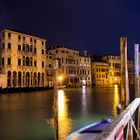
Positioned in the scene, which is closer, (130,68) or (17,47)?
(17,47)

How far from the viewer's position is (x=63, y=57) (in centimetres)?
6888

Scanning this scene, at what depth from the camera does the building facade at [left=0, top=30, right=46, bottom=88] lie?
48.1 metres

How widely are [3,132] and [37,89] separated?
39.4 meters

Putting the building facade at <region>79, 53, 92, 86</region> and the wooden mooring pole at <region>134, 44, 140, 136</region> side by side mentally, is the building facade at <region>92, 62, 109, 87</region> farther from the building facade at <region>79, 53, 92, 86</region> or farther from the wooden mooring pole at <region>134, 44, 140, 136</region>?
the wooden mooring pole at <region>134, 44, 140, 136</region>

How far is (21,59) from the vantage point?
169ft

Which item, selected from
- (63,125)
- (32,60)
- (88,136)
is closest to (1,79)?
(32,60)

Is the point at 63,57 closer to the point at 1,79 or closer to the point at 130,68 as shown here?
the point at 1,79

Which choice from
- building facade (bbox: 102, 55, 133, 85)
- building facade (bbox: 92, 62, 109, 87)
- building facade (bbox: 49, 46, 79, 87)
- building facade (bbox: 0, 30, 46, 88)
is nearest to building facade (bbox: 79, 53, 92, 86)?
building facade (bbox: 49, 46, 79, 87)

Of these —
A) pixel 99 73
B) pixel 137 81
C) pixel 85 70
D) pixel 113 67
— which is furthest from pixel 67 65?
pixel 137 81

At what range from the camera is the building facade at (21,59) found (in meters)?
48.1

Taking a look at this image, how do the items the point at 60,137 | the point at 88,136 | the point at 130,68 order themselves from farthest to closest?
the point at 130,68 < the point at 60,137 < the point at 88,136

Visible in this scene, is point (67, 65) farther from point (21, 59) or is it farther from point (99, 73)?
point (21, 59)

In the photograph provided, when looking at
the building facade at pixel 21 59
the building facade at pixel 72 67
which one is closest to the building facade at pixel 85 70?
the building facade at pixel 72 67

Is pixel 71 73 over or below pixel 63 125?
over
